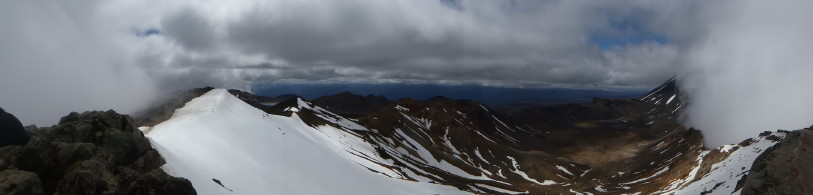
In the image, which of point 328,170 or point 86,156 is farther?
point 328,170

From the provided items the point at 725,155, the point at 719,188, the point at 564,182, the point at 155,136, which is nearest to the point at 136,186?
the point at 155,136

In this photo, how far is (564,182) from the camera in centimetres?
18600

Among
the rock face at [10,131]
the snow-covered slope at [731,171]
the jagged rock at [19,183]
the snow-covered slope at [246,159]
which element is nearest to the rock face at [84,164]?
the jagged rock at [19,183]

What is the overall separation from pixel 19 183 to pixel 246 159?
35.4 meters

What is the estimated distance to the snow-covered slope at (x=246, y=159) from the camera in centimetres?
4500

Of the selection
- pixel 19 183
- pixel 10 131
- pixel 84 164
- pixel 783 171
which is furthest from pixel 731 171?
pixel 10 131

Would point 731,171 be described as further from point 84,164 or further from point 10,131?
point 10,131

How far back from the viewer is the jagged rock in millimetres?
22891

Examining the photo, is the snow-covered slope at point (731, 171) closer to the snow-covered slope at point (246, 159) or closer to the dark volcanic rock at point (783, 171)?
the dark volcanic rock at point (783, 171)

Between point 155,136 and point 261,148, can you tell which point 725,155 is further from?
point 155,136

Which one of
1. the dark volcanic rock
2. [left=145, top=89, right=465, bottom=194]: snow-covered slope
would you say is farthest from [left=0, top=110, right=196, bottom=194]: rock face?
the dark volcanic rock

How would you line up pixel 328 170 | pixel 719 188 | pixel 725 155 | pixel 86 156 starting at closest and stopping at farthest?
1. pixel 86 156
2. pixel 719 188
3. pixel 328 170
4. pixel 725 155

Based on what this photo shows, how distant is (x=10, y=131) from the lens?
3005 cm

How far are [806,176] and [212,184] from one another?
64438 mm
